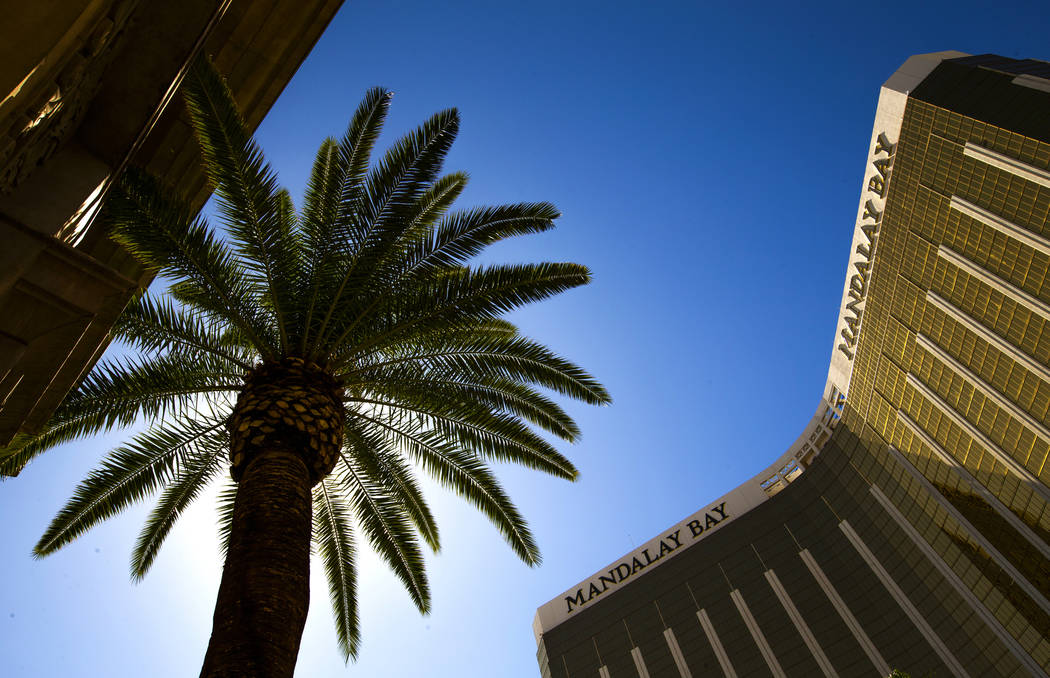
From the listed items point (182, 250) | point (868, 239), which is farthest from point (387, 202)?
point (868, 239)

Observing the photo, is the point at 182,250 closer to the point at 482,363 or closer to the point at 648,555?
the point at 482,363

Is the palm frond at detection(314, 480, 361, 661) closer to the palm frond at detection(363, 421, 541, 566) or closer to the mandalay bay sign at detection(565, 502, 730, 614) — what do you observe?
the palm frond at detection(363, 421, 541, 566)

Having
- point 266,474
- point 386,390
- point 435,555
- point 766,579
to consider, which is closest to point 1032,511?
point 766,579

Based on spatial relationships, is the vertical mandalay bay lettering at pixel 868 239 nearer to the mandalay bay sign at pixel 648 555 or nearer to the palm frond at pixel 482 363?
the mandalay bay sign at pixel 648 555

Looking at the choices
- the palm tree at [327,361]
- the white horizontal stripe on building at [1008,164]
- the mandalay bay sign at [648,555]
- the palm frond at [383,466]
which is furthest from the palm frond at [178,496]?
the mandalay bay sign at [648,555]

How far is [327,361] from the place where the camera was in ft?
28.7

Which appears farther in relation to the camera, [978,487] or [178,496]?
[978,487]

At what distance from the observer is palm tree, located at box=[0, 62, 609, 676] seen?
7.20 m

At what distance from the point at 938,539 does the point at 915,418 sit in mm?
7566

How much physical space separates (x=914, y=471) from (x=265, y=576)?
4480 cm

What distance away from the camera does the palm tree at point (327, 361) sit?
720 centimetres

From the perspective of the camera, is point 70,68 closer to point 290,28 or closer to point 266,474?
point 290,28

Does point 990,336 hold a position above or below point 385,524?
above

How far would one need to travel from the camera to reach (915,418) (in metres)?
39.4
